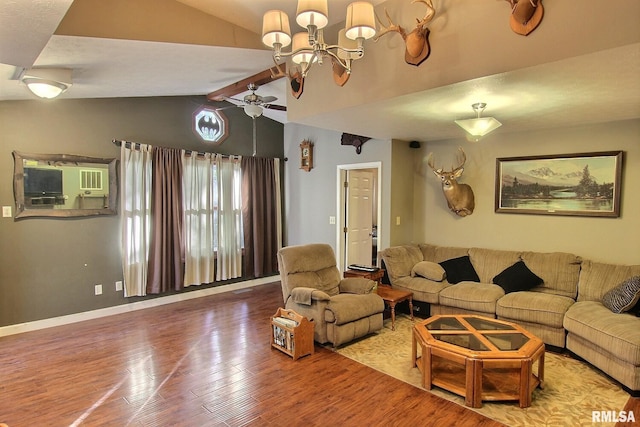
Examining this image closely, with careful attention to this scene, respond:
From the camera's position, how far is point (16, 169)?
4.13 m

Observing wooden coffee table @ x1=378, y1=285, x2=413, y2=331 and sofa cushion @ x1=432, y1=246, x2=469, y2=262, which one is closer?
wooden coffee table @ x1=378, y1=285, x2=413, y2=331

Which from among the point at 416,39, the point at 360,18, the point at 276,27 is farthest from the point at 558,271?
the point at 276,27

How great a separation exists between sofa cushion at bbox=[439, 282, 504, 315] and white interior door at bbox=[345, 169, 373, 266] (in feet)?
6.60

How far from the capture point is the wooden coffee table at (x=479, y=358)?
265cm

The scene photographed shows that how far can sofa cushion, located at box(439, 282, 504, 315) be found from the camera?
394cm

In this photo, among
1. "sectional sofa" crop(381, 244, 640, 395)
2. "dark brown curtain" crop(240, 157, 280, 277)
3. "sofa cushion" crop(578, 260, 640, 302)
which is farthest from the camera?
"dark brown curtain" crop(240, 157, 280, 277)

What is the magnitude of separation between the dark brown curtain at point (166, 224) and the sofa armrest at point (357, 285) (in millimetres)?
2590

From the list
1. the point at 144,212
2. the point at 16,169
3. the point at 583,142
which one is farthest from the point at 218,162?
the point at 583,142

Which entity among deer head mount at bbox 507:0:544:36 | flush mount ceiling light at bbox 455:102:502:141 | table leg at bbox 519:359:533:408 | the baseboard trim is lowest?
the baseboard trim

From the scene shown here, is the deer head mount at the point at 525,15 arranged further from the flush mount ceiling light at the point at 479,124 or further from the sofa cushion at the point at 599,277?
the sofa cushion at the point at 599,277

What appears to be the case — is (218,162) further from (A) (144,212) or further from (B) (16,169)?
(B) (16,169)

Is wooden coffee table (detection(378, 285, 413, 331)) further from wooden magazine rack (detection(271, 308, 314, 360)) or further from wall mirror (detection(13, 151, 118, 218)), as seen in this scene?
wall mirror (detection(13, 151, 118, 218))

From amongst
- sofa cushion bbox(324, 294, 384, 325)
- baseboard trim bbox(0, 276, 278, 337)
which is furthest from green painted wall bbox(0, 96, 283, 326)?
sofa cushion bbox(324, 294, 384, 325)

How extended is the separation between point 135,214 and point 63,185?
2.92 ft
